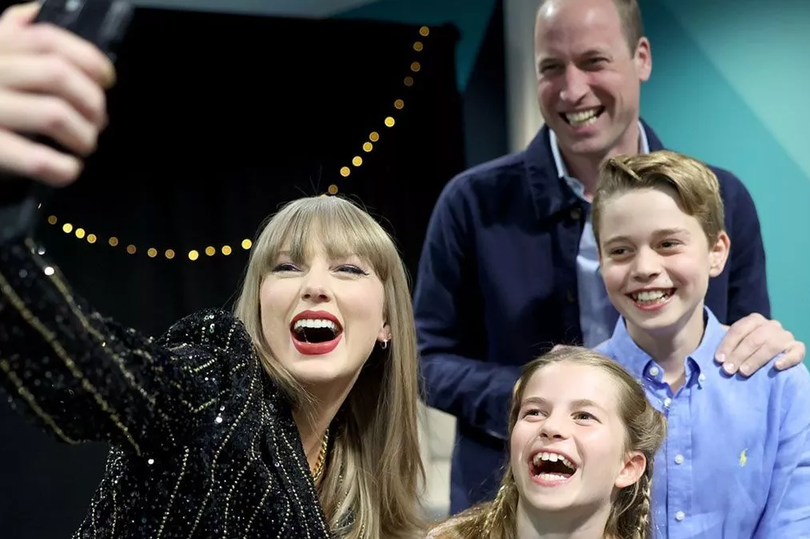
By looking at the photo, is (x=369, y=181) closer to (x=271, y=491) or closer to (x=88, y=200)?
(x=88, y=200)

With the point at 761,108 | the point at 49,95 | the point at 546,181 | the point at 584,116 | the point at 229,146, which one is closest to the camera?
the point at 49,95

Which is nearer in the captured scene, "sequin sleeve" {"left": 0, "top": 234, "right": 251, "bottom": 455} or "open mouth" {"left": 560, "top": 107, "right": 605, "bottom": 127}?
"sequin sleeve" {"left": 0, "top": 234, "right": 251, "bottom": 455}

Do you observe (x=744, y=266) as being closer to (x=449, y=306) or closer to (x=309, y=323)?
(x=449, y=306)

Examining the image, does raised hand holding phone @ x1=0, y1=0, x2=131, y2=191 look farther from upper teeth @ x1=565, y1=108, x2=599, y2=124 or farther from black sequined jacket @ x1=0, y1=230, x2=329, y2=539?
upper teeth @ x1=565, y1=108, x2=599, y2=124

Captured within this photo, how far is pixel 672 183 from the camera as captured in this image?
219 cm

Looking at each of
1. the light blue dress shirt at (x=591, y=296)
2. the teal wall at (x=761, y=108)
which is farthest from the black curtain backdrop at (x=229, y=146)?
the light blue dress shirt at (x=591, y=296)

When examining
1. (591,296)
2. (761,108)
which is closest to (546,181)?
(591,296)

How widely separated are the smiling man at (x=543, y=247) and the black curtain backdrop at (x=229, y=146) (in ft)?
6.81

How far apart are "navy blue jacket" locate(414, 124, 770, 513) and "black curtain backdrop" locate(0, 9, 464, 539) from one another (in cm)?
206

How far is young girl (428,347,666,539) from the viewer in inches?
75.5

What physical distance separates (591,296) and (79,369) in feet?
5.10

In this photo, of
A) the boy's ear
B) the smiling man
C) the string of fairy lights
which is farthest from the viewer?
the string of fairy lights

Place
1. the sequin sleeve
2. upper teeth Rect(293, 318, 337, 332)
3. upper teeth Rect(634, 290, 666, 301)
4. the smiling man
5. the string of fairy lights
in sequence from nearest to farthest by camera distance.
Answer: the sequin sleeve, upper teeth Rect(293, 318, 337, 332), upper teeth Rect(634, 290, 666, 301), the smiling man, the string of fairy lights

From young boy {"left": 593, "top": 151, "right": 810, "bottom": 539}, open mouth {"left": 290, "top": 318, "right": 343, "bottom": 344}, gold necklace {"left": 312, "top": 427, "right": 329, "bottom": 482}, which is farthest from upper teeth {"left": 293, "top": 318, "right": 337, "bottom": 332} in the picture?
young boy {"left": 593, "top": 151, "right": 810, "bottom": 539}
